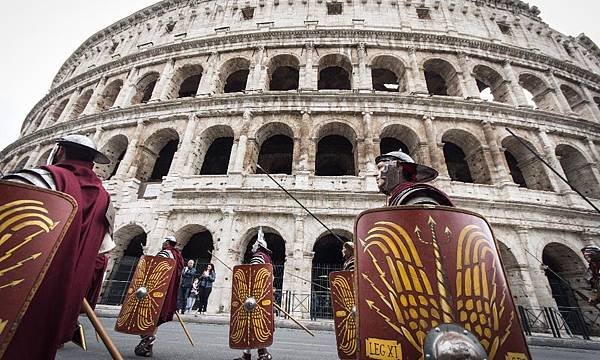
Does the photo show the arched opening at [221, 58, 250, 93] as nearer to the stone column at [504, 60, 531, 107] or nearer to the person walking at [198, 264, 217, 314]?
the person walking at [198, 264, 217, 314]

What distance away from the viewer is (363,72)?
496 inches

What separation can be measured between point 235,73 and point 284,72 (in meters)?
2.86

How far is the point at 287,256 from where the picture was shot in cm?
889

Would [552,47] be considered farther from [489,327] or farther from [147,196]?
[147,196]

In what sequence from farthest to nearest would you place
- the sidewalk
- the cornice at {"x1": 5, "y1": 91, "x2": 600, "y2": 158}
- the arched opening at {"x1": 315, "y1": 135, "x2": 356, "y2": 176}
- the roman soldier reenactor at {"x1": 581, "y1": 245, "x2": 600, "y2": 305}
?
the arched opening at {"x1": 315, "y1": 135, "x2": 356, "y2": 176} < the cornice at {"x1": 5, "y1": 91, "x2": 600, "y2": 158} < the sidewalk < the roman soldier reenactor at {"x1": 581, "y1": 245, "x2": 600, "y2": 305}

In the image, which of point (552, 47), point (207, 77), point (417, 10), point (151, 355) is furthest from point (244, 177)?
point (552, 47)

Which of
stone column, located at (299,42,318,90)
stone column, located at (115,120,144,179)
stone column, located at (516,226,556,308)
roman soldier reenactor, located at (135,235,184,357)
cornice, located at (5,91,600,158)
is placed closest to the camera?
roman soldier reenactor, located at (135,235,184,357)

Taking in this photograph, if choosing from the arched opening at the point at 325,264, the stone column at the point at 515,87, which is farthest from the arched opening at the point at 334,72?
the arched opening at the point at 325,264

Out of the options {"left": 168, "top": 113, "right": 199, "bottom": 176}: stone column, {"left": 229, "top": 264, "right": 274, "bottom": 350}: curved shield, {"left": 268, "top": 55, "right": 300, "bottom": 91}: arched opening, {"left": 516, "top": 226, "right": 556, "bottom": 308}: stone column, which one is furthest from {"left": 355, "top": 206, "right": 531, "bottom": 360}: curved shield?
{"left": 268, "top": 55, "right": 300, "bottom": 91}: arched opening

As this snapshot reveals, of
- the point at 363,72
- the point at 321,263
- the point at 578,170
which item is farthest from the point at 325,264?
the point at 578,170

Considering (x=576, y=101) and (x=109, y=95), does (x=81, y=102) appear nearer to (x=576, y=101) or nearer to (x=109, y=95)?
(x=109, y=95)

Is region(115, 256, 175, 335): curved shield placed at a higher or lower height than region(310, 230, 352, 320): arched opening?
lower

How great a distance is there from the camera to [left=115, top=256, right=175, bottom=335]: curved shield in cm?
326

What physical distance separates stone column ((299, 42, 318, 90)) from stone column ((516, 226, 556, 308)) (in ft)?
32.8
